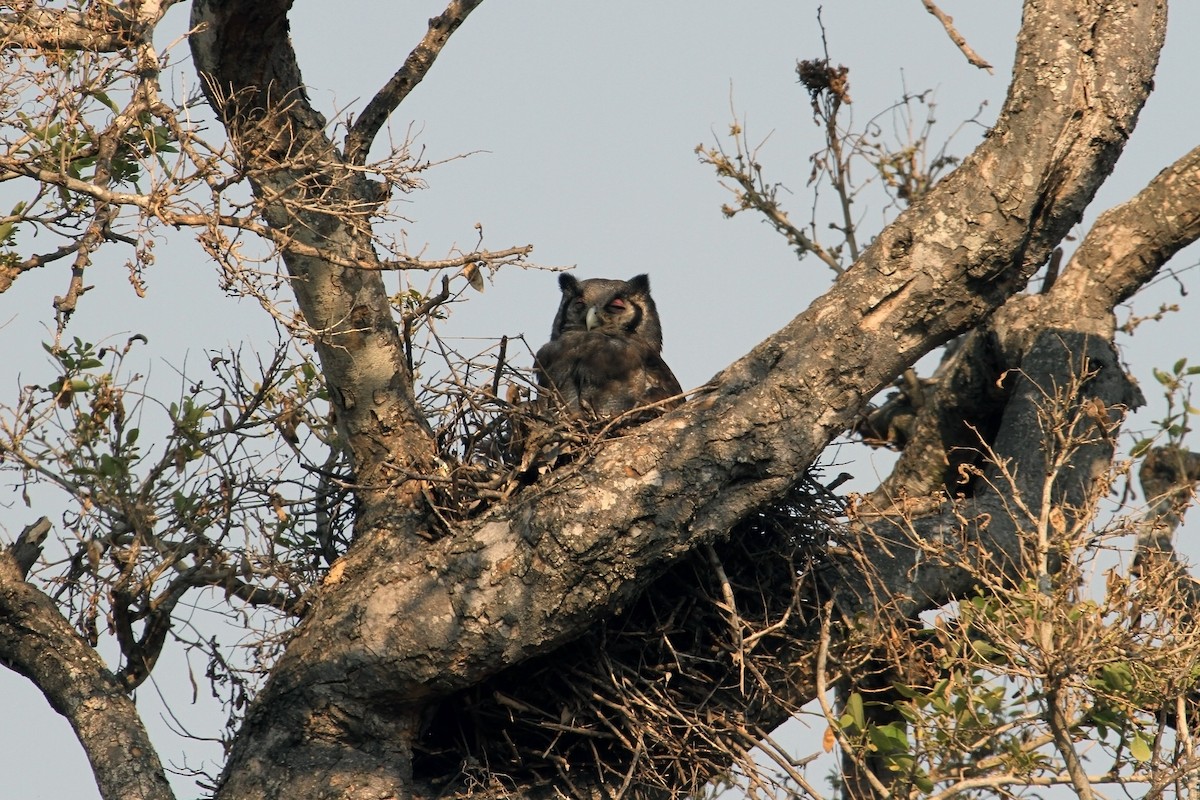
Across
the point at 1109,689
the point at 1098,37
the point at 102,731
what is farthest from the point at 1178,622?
the point at 102,731

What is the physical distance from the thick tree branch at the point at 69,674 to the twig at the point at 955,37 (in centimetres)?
315

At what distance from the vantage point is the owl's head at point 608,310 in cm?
644

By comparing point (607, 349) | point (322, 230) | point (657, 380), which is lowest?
point (657, 380)

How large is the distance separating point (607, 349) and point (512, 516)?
195 cm

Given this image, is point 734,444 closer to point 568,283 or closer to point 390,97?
point 390,97

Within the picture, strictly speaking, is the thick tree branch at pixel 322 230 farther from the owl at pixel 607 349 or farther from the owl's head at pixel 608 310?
the owl's head at pixel 608 310

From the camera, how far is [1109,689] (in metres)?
3.99

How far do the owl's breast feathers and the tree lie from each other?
1131 mm

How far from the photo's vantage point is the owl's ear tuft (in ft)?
21.7

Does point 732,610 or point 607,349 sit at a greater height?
point 607,349

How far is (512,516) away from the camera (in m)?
4.07

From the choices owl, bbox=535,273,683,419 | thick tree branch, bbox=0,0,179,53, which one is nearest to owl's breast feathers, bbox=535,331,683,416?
owl, bbox=535,273,683,419

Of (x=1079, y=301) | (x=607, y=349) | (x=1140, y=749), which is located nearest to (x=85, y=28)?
(x=607, y=349)

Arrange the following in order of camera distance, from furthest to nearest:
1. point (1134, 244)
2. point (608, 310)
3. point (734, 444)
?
point (608, 310), point (1134, 244), point (734, 444)
